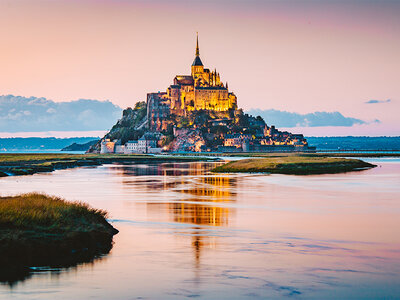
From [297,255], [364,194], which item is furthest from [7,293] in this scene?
[364,194]

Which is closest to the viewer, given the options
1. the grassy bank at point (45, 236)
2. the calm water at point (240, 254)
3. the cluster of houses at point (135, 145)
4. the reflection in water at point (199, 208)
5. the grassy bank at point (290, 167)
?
the calm water at point (240, 254)

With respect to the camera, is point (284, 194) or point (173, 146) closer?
point (284, 194)

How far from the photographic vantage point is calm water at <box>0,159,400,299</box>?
12.0m

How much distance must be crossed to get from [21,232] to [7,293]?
3350 millimetres

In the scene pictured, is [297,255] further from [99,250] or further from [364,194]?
[364,194]

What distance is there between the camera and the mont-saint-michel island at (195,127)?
18250cm

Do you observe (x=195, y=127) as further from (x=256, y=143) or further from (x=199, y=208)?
(x=199, y=208)

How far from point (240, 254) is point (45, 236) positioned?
5.56 m

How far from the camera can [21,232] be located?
48.1 ft

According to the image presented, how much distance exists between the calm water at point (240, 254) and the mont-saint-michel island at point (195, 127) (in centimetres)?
15088

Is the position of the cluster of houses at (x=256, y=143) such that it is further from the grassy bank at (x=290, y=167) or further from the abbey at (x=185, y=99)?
the grassy bank at (x=290, y=167)

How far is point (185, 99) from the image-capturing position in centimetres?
19038

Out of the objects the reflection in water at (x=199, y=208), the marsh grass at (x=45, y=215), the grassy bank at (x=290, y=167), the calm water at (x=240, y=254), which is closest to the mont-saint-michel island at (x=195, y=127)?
the grassy bank at (x=290, y=167)

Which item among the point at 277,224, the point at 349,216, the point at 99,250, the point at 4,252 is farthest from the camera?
the point at 349,216
